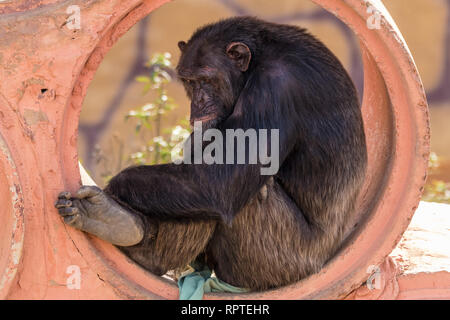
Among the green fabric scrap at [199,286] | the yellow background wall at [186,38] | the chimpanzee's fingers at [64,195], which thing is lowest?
the green fabric scrap at [199,286]

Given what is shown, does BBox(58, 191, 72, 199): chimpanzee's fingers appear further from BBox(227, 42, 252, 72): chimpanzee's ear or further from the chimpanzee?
BBox(227, 42, 252, 72): chimpanzee's ear

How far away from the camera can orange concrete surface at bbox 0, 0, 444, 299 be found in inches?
108

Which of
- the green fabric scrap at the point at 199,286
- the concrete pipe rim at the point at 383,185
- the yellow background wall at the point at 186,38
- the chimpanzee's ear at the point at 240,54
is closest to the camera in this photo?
the concrete pipe rim at the point at 383,185

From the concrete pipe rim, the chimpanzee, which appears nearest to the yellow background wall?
the chimpanzee

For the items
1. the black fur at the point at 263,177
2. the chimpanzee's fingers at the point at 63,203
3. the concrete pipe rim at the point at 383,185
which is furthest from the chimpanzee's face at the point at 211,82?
the chimpanzee's fingers at the point at 63,203

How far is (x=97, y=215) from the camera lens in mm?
2793

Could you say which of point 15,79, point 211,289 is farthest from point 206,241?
point 15,79

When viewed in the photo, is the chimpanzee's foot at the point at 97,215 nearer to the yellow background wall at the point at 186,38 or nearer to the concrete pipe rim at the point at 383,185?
the concrete pipe rim at the point at 383,185

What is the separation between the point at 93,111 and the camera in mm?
6898

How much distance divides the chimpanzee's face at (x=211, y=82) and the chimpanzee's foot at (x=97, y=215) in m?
0.67

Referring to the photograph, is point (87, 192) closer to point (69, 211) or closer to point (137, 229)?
point (69, 211)

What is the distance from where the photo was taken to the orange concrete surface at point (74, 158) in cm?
275

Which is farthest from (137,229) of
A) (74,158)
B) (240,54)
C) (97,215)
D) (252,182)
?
(240,54)
